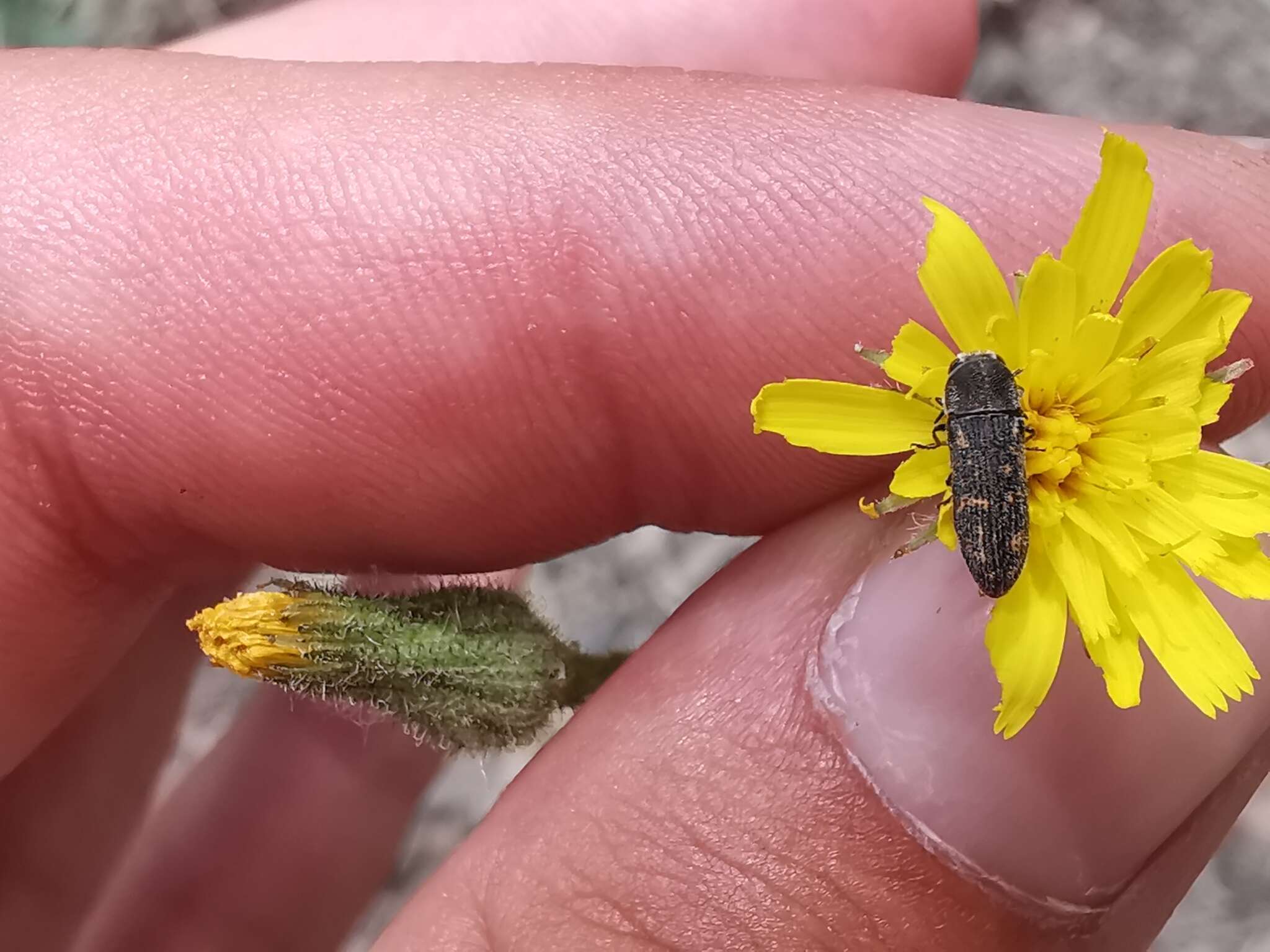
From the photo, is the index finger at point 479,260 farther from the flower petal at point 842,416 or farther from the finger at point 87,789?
the finger at point 87,789

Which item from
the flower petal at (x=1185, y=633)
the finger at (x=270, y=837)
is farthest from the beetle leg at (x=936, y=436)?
the finger at (x=270, y=837)

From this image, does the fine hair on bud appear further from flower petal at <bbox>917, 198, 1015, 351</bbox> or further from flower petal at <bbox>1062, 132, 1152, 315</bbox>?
flower petal at <bbox>1062, 132, 1152, 315</bbox>

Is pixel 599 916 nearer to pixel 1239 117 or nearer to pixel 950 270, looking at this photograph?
pixel 950 270

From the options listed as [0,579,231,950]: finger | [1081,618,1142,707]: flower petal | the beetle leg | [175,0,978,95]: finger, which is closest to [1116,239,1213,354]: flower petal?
the beetle leg

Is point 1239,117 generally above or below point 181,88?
below

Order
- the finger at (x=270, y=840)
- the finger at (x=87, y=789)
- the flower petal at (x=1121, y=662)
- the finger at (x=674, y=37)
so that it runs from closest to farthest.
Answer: the flower petal at (x=1121, y=662), the finger at (x=674, y=37), the finger at (x=87, y=789), the finger at (x=270, y=840)

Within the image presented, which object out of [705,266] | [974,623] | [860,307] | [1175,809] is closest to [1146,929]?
[1175,809]
